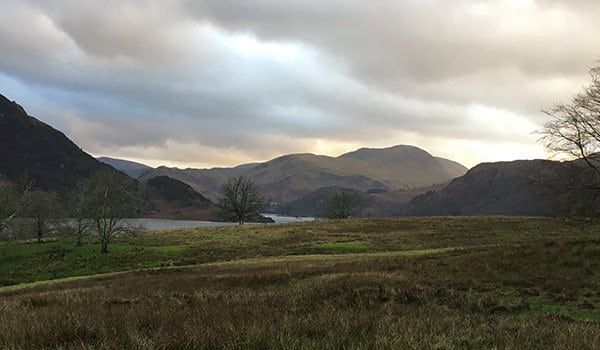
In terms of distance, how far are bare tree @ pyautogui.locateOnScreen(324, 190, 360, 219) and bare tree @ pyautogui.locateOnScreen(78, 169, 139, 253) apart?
5399 cm

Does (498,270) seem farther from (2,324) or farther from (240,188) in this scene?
(240,188)

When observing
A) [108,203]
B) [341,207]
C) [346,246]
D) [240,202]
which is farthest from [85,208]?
[341,207]

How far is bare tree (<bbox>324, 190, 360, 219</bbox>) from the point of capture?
337ft

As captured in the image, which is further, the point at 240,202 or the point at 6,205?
the point at 240,202

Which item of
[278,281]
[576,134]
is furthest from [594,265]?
[278,281]

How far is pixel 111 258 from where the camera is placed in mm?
46688

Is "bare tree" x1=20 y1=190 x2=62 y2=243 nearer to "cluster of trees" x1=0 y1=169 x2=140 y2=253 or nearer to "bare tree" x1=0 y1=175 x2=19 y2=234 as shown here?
"cluster of trees" x1=0 y1=169 x2=140 y2=253

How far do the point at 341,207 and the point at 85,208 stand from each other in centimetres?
6258

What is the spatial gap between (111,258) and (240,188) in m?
42.5

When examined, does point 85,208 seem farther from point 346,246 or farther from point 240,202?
point 240,202

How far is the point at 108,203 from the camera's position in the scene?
52094 mm

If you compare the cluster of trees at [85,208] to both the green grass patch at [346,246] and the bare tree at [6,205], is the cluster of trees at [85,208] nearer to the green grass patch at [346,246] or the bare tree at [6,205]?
the bare tree at [6,205]

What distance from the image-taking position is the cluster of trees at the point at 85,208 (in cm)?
5153

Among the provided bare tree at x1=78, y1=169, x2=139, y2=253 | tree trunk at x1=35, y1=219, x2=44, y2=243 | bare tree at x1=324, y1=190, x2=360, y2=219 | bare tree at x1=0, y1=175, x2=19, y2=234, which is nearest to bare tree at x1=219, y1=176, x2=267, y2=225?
bare tree at x1=324, y1=190, x2=360, y2=219
